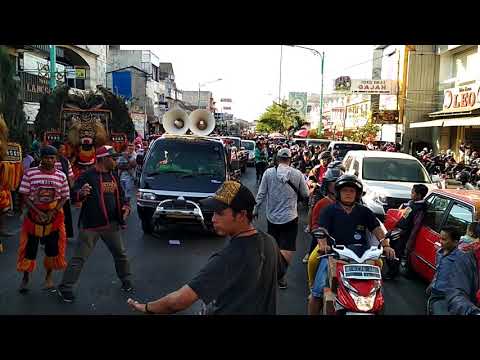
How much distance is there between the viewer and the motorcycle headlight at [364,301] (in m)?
4.08

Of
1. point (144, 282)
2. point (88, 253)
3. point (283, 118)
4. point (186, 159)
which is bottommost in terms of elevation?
point (144, 282)

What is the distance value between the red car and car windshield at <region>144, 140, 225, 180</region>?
13.7 ft

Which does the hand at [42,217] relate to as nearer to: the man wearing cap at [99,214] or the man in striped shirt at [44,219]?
the man in striped shirt at [44,219]

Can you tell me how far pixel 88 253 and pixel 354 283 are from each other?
3.47 m

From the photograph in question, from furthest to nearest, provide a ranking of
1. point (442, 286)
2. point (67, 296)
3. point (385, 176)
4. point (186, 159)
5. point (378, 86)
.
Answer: point (378, 86)
point (385, 176)
point (186, 159)
point (67, 296)
point (442, 286)

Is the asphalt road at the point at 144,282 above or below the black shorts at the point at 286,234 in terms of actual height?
below

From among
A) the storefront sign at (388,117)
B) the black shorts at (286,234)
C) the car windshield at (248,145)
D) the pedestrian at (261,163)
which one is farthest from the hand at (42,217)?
the storefront sign at (388,117)

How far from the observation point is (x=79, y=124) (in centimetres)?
1541

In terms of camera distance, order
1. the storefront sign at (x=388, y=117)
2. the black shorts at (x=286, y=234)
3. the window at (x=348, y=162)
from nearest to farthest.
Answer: the black shorts at (x=286, y=234) → the window at (x=348, y=162) → the storefront sign at (x=388, y=117)

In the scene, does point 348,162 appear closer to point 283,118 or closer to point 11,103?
point 11,103

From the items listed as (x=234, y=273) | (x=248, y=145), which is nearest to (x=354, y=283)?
(x=234, y=273)

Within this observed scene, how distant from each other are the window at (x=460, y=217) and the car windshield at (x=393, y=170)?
4982 millimetres
